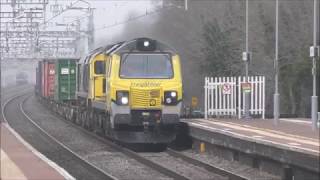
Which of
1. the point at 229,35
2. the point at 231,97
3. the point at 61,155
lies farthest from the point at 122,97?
the point at 229,35

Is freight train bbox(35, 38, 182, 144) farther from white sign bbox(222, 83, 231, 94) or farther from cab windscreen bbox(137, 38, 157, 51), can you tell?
white sign bbox(222, 83, 231, 94)

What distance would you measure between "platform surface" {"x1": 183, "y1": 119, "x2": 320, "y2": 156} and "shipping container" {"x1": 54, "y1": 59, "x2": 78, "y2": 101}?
1851 centimetres

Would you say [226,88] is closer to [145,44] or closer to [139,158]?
[145,44]

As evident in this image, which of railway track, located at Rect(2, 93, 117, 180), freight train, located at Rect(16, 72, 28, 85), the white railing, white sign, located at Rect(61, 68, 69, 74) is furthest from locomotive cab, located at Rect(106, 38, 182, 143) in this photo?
freight train, located at Rect(16, 72, 28, 85)

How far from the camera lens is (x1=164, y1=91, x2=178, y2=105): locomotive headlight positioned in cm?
1920

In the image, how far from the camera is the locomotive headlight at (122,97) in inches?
746

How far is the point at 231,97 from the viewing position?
24.5 meters

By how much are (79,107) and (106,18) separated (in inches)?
309

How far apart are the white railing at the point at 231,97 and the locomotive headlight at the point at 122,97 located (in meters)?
5.21

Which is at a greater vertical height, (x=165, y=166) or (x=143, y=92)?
(x=143, y=92)

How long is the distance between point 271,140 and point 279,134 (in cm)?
209

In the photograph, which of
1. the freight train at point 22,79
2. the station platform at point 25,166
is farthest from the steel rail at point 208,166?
the freight train at point 22,79

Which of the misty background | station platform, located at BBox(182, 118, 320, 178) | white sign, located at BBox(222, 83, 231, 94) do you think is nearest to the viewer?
station platform, located at BBox(182, 118, 320, 178)

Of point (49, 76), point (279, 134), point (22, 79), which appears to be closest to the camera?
point (279, 134)
